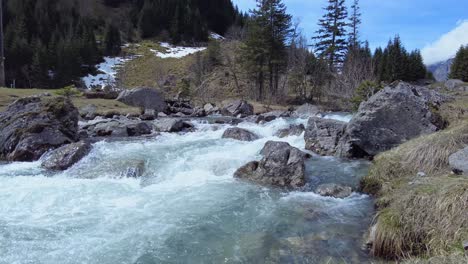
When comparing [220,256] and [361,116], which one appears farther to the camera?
[361,116]

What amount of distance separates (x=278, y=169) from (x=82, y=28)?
3278 inches

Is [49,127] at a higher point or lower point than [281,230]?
higher

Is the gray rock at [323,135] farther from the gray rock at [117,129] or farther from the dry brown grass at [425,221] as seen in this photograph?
the gray rock at [117,129]

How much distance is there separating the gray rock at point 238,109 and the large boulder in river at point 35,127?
18964 mm

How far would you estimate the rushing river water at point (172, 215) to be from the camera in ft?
22.9

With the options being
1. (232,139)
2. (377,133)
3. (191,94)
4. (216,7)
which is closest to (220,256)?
(377,133)

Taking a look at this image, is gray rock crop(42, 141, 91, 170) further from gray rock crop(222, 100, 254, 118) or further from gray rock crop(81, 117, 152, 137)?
gray rock crop(222, 100, 254, 118)

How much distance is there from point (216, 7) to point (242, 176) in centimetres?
11728

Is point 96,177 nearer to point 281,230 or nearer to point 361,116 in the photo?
point 281,230

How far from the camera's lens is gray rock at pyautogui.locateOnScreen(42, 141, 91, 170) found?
13.7 meters

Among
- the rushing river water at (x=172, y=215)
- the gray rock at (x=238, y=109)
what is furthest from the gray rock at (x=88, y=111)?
the rushing river water at (x=172, y=215)

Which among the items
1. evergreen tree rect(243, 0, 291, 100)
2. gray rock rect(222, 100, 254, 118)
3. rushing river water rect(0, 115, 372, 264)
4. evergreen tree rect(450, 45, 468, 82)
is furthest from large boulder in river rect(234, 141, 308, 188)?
evergreen tree rect(450, 45, 468, 82)

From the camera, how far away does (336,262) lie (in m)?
6.46

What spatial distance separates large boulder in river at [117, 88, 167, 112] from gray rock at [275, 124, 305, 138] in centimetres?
1820
